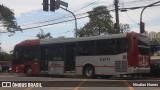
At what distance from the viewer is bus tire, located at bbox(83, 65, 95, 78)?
99.4 feet

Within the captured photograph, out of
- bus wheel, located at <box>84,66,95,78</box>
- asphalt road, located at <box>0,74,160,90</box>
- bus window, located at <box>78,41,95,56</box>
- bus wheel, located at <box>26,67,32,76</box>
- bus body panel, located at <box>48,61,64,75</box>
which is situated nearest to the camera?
asphalt road, located at <box>0,74,160,90</box>

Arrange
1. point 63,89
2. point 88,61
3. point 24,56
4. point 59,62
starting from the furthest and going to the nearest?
point 24,56, point 59,62, point 88,61, point 63,89

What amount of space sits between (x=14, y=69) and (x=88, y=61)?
9.50 m

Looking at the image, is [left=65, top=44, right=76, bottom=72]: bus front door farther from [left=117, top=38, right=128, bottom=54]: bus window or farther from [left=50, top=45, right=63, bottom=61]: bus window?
[left=117, top=38, right=128, bottom=54]: bus window

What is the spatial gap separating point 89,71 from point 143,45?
451cm

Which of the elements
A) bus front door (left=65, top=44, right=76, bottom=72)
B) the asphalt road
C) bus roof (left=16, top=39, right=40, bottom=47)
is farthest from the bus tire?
bus roof (left=16, top=39, right=40, bottom=47)

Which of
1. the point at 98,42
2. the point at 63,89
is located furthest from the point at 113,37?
the point at 63,89

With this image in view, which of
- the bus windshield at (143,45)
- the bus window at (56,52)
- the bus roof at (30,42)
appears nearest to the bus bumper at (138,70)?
the bus windshield at (143,45)

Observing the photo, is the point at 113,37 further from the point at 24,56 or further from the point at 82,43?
the point at 24,56

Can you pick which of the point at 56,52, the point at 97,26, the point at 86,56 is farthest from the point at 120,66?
the point at 97,26

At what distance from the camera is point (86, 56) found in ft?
102

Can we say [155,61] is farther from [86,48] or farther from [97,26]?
[97,26]

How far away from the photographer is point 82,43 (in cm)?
3127

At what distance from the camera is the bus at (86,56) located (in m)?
28.2
